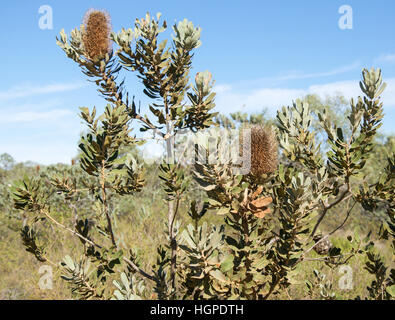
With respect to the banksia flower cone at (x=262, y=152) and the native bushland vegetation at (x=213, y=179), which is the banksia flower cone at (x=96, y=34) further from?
the banksia flower cone at (x=262, y=152)

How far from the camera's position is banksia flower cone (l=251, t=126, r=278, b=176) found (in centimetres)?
183

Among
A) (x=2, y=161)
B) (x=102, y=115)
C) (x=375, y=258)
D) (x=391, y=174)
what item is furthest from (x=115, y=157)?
(x=2, y=161)

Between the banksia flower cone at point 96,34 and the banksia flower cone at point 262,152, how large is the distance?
1317 mm

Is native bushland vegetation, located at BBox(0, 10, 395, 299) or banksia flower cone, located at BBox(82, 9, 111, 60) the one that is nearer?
native bushland vegetation, located at BBox(0, 10, 395, 299)

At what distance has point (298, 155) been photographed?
2.27 m

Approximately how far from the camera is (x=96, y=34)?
243 centimetres

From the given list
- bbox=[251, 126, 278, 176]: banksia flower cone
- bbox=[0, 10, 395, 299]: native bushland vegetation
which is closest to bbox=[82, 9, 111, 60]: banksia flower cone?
bbox=[0, 10, 395, 299]: native bushland vegetation

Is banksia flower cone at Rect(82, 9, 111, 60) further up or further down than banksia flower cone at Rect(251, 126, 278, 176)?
further up

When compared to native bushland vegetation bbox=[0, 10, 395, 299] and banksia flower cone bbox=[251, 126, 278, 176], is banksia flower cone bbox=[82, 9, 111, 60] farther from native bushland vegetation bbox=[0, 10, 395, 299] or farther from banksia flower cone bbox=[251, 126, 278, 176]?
banksia flower cone bbox=[251, 126, 278, 176]

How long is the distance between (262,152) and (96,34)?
1.58 m

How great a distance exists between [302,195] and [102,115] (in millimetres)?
1265

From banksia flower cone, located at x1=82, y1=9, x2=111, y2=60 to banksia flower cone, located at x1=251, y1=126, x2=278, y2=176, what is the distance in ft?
4.32

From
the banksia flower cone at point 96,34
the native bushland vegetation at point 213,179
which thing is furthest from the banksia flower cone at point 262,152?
the banksia flower cone at point 96,34
